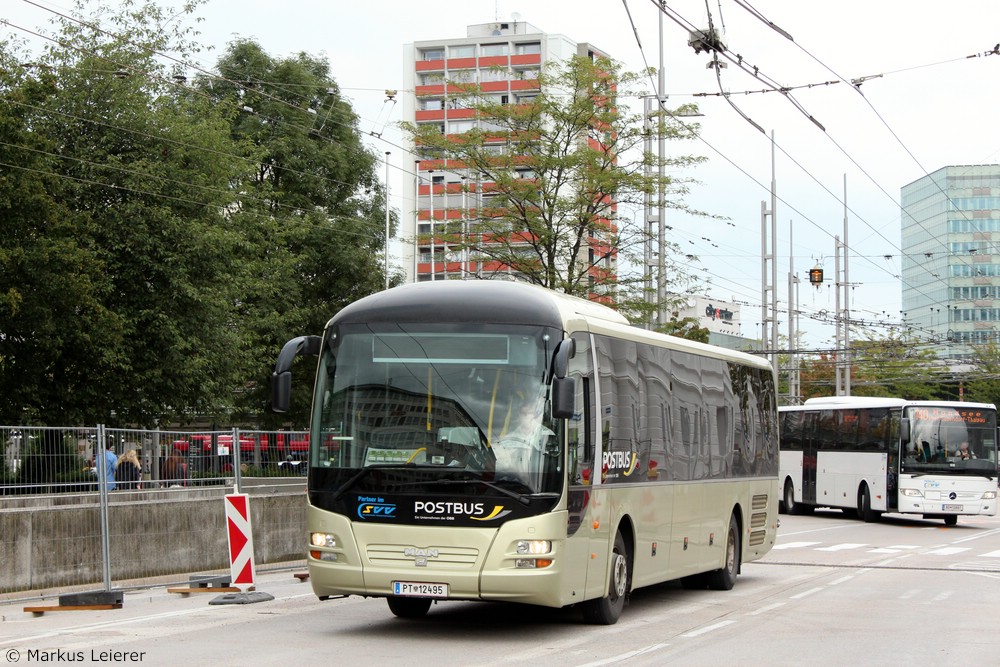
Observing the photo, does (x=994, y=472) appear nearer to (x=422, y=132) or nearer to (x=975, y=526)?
(x=975, y=526)

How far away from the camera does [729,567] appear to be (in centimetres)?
1841

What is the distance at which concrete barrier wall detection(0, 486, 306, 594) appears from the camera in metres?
16.8

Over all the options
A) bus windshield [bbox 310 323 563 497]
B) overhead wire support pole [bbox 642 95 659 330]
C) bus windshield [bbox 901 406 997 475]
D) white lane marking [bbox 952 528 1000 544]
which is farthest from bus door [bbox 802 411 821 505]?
bus windshield [bbox 310 323 563 497]

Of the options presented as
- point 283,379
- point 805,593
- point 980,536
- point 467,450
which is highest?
point 283,379

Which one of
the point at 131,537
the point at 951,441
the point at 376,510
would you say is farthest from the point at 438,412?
the point at 951,441

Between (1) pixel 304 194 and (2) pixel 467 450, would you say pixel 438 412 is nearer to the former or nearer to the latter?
(2) pixel 467 450

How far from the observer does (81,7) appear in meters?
39.5

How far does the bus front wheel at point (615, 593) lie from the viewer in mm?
13539

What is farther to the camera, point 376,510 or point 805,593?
point 805,593

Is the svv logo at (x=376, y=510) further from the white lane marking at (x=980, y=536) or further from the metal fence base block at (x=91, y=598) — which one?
the white lane marking at (x=980, y=536)

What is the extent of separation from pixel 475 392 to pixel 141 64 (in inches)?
1113

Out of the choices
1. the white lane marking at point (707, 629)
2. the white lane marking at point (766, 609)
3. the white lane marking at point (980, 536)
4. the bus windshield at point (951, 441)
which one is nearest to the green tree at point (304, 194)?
the bus windshield at point (951, 441)

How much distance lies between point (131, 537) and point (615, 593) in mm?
7459

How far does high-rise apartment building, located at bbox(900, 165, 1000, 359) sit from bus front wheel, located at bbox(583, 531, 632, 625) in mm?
114519
